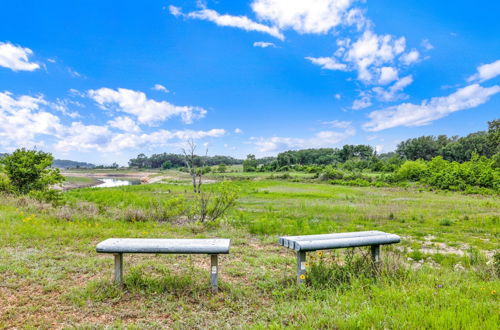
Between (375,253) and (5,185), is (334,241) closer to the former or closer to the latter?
(375,253)

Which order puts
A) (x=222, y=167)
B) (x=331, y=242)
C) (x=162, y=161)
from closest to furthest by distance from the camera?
1. (x=331, y=242)
2. (x=222, y=167)
3. (x=162, y=161)

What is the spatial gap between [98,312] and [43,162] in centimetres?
1451

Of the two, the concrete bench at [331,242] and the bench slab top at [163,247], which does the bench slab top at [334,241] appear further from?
the bench slab top at [163,247]

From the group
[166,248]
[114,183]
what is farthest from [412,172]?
[114,183]

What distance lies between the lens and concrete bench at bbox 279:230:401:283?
4.10m

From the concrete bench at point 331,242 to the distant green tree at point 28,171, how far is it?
588 inches

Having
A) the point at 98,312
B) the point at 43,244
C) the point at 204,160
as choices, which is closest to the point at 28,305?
the point at 98,312

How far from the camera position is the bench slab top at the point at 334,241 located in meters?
4.09

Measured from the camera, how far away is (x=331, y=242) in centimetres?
421

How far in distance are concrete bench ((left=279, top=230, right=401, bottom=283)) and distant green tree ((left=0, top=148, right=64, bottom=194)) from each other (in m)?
14.9

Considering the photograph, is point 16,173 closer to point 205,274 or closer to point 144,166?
point 205,274

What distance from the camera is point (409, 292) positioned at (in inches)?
143

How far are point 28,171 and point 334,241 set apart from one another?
635 inches

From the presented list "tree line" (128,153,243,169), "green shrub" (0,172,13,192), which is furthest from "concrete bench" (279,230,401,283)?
"tree line" (128,153,243,169)
